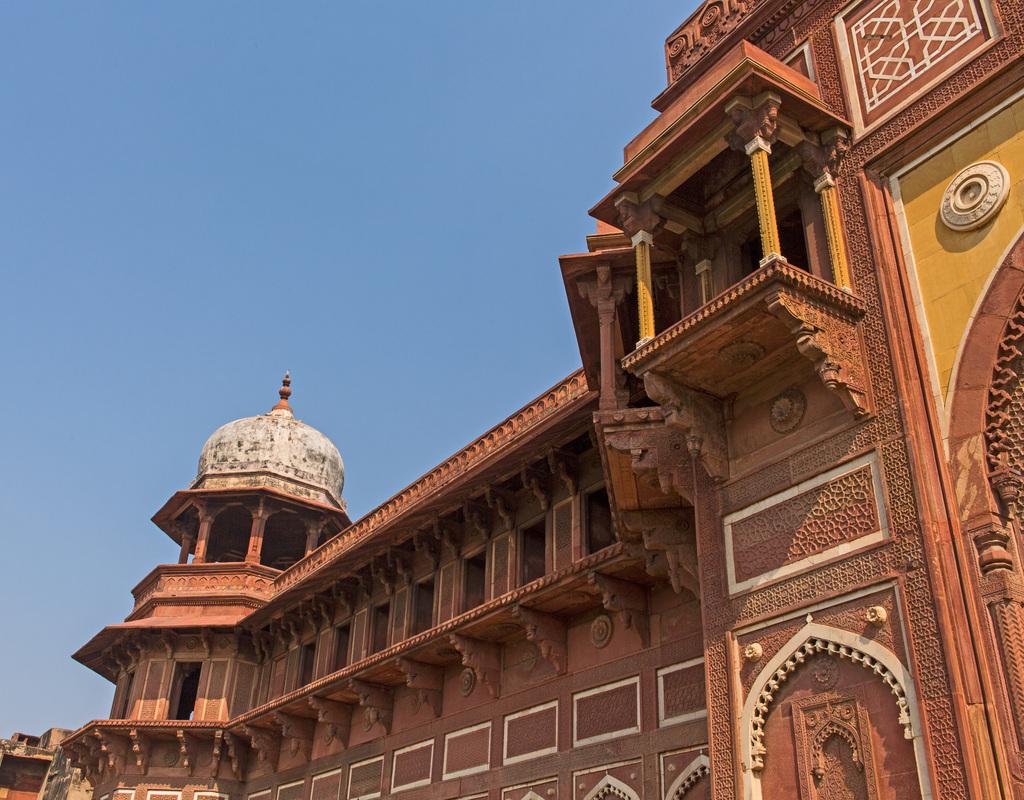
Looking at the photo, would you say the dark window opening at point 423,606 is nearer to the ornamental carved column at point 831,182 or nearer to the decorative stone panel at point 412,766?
the decorative stone panel at point 412,766

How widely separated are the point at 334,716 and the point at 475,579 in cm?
318

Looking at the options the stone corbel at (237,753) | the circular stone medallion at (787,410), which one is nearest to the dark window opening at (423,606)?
the stone corbel at (237,753)

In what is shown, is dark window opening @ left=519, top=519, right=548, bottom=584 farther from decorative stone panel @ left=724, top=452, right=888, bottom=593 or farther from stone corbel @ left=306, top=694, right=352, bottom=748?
decorative stone panel @ left=724, top=452, right=888, bottom=593

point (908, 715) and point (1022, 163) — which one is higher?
point (1022, 163)

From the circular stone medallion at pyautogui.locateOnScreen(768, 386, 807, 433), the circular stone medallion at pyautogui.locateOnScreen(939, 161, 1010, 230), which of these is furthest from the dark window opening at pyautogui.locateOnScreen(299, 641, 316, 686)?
the circular stone medallion at pyautogui.locateOnScreen(939, 161, 1010, 230)

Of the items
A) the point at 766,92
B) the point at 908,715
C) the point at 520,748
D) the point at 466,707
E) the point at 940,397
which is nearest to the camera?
the point at 908,715

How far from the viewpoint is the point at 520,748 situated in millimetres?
12539

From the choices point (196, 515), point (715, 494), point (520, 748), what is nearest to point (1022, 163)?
point (715, 494)

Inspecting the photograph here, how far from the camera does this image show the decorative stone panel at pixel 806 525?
24.5ft

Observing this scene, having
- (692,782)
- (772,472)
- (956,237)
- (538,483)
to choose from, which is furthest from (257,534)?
(956,237)

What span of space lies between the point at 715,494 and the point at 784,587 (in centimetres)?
121

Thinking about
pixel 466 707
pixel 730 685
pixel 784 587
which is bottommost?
pixel 730 685

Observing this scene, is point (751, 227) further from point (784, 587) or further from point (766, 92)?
point (784, 587)

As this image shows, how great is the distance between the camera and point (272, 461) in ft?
80.0
